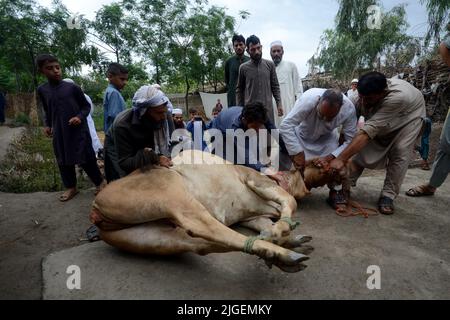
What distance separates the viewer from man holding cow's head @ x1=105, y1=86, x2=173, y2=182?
8.25 feet

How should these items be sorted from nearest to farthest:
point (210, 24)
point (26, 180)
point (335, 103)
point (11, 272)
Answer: point (11, 272) → point (335, 103) → point (26, 180) → point (210, 24)

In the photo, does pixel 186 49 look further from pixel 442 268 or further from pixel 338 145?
pixel 442 268

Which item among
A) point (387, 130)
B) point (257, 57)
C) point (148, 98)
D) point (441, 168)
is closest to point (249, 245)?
point (148, 98)

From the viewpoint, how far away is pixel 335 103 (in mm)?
3223

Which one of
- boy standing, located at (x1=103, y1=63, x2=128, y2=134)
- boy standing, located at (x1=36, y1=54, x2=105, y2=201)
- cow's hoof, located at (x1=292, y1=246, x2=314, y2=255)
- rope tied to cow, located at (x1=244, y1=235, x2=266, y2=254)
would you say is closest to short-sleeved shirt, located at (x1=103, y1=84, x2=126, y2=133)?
boy standing, located at (x1=103, y1=63, x2=128, y2=134)

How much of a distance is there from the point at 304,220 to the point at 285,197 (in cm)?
61

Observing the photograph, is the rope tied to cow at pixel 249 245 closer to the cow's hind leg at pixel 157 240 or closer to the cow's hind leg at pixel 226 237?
the cow's hind leg at pixel 226 237

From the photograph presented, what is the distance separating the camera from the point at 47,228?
9.90ft

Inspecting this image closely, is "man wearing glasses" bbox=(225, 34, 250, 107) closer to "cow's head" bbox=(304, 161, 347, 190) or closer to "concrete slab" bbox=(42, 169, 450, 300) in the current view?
"cow's head" bbox=(304, 161, 347, 190)

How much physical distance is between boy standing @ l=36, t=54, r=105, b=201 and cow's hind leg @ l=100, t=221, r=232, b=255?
6.25ft

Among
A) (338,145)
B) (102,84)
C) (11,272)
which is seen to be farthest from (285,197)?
(102,84)

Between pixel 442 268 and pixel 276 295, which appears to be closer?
pixel 276 295

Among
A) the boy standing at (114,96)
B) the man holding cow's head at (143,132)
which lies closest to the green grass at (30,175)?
the boy standing at (114,96)

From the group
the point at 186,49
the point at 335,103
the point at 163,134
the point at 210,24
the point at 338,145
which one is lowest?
the point at 338,145
